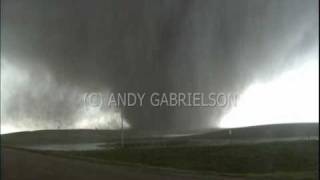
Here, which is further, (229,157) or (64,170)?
(229,157)

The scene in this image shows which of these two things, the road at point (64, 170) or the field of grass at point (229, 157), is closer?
the road at point (64, 170)

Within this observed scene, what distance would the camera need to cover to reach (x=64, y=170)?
5.60 metres

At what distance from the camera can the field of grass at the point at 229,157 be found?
5.73 m

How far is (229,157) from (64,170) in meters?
1.82

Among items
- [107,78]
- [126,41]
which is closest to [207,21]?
[126,41]

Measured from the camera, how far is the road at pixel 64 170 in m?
5.51

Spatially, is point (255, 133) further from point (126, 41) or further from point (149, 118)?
point (126, 41)

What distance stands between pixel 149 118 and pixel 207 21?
1.36 meters

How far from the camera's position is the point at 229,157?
5766 mm

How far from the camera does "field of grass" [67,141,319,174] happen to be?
5730 mm

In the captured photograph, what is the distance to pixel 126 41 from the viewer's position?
6000mm

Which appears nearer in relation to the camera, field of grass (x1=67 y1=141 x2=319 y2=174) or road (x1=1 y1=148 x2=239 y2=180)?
road (x1=1 y1=148 x2=239 y2=180)

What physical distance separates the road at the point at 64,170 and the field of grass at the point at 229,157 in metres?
0.10

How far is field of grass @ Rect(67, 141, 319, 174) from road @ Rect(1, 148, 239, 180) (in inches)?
4.0
